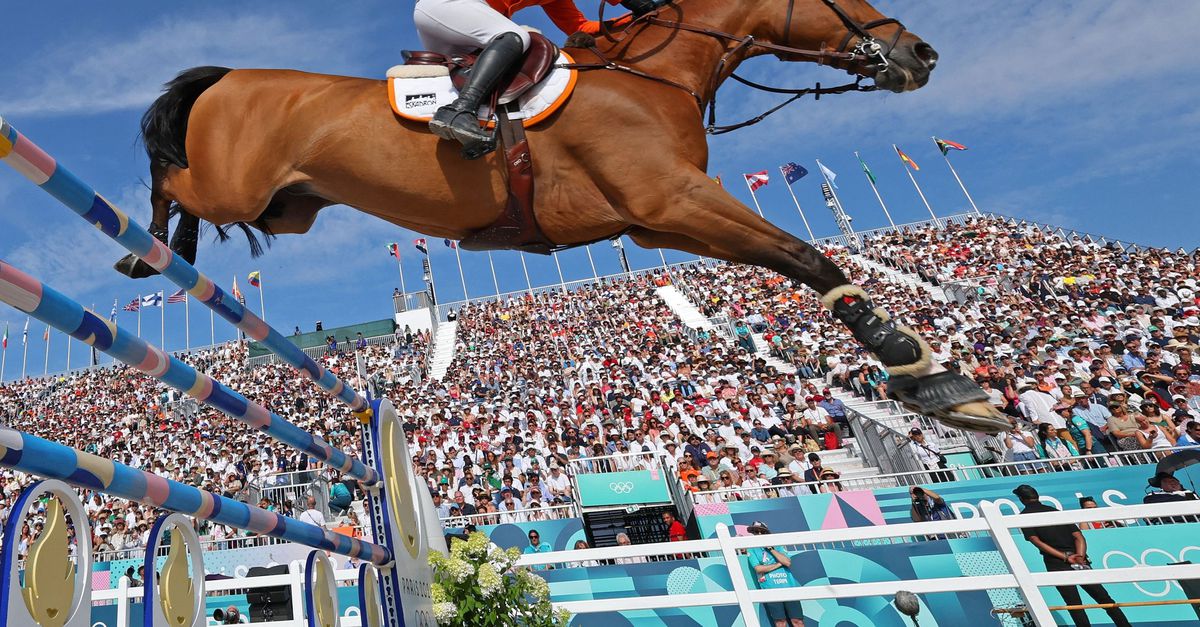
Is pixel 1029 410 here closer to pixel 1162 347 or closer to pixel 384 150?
pixel 1162 347

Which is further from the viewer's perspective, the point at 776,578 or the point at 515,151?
the point at 776,578

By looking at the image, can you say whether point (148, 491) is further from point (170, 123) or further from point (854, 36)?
point (854, 36)

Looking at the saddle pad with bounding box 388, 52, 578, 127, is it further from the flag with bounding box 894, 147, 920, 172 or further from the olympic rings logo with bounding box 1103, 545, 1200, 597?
the flag with bounding box 894, 147, 920, 172

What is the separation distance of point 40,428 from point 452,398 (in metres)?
16.7

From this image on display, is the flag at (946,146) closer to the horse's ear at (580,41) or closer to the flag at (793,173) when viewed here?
the flag at (793,173)

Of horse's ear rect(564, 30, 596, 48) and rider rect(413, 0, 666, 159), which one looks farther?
horse's ear rect(564, 30, 596, 48)

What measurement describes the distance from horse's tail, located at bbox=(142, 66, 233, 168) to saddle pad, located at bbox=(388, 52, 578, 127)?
1.09 metres

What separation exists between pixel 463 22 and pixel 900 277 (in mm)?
23316

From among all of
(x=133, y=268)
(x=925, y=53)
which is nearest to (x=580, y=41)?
(x=925, y=53)

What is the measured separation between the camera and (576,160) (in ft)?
9.07

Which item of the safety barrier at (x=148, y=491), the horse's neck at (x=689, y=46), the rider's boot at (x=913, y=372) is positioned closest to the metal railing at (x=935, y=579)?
the safety barrier at (x=148, y=491)

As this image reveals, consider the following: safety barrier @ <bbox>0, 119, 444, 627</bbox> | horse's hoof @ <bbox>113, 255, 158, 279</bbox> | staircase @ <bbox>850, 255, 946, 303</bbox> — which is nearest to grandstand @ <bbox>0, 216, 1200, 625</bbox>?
staircase @ <bbox>850, 255, 946, 303</bbox>

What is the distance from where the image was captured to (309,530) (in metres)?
2.46

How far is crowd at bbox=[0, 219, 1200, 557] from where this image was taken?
31.5 feet
